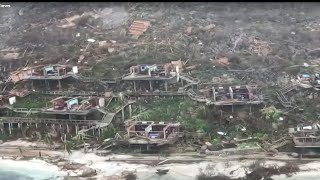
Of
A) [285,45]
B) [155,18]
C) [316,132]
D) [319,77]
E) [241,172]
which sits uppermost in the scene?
[155,18]

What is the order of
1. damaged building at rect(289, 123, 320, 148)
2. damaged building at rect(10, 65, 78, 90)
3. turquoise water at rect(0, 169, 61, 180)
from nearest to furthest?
1. damaged building at rect(289, 123, 320, 148)
2. turquoise water at rect(0, 169, 61, 180)
3. damaged building at rect(10, 65, 78, 90)

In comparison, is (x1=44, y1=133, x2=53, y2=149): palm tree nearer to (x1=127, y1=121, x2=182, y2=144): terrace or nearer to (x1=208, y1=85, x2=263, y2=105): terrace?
(x1=127, y1=121, x2=182, y2=144): terrace

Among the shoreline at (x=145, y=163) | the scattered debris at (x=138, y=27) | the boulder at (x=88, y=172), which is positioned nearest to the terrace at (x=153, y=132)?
the shoreline at (x=145, y=163)

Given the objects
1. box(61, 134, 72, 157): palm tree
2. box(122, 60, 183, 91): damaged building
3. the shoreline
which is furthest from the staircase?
box(61, 134, 72, 157): palm tree

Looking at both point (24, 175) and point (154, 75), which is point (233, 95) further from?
point (24, 175)

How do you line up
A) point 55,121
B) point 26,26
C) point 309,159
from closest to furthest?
point 309,159, point 55,121, point 26,26

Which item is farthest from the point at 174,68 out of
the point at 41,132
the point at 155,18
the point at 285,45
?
the point at 41,132

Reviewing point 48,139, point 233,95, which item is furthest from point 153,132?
point 48,139

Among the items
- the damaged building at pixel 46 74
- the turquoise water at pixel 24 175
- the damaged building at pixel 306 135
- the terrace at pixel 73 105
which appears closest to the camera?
the damaged building at pixel 306 135

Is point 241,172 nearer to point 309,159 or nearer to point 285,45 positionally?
point 309,159

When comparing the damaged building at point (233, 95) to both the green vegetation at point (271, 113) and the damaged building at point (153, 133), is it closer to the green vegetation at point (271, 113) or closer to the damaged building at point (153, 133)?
the green vegetation at point (271, 113)

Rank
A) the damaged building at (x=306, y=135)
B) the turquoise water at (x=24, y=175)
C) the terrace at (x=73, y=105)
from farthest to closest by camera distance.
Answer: the terrace at (x=73, y=105)
the turquoise water at (x=24, y=175)
the damaged building at (x=306, y=135)
